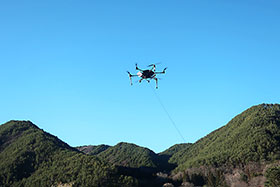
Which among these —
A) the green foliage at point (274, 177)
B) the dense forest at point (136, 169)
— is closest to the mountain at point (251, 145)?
the dense forest at point (136, 169)

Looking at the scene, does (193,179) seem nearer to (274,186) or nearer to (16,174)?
(274,186)

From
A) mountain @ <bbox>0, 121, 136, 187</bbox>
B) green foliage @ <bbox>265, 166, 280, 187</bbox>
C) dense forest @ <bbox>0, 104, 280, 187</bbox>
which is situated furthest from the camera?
mountain @ <bbox>0, 121, 136, 187</bbox>

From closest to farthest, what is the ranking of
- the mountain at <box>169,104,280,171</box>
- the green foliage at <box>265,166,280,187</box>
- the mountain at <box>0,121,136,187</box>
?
the green foliage at <box>265,166,280,187</box>
the mountain at <box>0,121,136,187</box>
the mountain at <box>169,104,280,171</box>

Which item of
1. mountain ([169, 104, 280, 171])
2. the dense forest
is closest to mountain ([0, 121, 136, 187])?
the dense forest

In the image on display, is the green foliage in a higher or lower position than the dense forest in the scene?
lower

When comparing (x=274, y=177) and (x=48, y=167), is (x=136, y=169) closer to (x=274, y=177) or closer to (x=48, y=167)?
(x=48, y=167)

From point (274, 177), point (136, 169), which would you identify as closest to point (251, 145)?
point (136, 169)

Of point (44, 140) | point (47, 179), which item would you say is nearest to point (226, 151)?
point (47, 179)

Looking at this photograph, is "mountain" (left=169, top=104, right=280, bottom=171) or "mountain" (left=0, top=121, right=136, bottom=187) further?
"mountain" (left=169, top=104, right=280, bottom=171)

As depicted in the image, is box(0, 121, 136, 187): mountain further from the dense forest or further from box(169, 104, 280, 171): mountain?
box(169, 104, 280, 171): mountain
